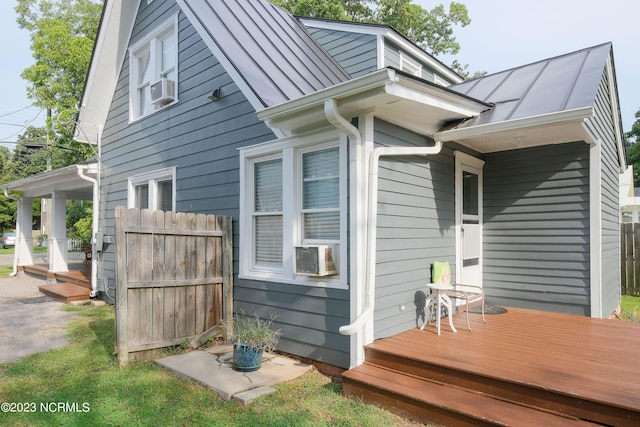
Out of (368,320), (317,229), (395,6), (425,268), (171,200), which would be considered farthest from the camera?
(395,6)

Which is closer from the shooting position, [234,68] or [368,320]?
[368,320]

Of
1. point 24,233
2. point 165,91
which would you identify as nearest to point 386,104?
point 165,91

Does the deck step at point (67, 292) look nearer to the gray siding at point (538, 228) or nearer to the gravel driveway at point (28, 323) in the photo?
the gravel driveway at point (28, 323)

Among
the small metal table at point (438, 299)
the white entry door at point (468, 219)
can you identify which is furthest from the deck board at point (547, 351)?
the white entry door at point (468, 219)

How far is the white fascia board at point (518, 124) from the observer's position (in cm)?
378

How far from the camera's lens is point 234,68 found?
16.3 ft

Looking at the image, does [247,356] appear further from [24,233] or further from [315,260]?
[24,233]

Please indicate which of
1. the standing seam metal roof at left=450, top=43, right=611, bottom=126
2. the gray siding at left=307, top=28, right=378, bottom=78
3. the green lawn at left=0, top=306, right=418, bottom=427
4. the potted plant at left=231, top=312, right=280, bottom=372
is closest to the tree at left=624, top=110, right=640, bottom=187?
the standing seam metal roof at left=450, top=43, right=611, bottom=126

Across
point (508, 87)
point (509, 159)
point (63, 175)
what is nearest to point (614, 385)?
point (509, 159)

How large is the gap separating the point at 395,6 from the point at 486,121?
1448 cm

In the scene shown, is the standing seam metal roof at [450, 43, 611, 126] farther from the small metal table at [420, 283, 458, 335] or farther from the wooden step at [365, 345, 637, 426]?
the wooden step at [365, 345, 637, 426]

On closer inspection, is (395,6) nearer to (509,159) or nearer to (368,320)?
(509,159)

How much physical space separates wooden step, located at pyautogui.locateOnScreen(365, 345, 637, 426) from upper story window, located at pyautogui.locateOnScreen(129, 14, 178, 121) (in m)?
5.13

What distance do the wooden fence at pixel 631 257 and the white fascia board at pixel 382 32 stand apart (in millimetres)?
5547
